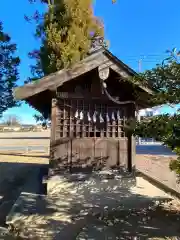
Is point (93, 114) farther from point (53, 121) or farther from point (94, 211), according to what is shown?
point (94, 211)

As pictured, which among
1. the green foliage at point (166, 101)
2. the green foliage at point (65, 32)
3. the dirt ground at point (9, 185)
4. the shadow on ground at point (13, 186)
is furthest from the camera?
the green foliage at point (65, 32)

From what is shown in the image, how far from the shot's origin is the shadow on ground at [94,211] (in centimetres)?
463

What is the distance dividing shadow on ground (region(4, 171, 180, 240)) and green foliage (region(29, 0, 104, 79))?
6.80 metres

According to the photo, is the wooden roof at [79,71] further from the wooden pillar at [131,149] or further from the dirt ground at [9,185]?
the dirt ground at [9,185]

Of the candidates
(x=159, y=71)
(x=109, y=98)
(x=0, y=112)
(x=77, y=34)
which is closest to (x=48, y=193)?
(x=109, y=98)

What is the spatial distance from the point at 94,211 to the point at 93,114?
296 cm

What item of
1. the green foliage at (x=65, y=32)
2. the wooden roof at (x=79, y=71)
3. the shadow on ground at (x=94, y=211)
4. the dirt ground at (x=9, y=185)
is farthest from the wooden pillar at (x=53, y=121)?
the green foliage at (x=65, y=32)

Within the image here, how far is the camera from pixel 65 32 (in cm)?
1242

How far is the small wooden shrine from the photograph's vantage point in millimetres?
6883

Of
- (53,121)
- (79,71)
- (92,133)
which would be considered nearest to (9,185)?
(53,121)

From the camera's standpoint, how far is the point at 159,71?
3.98 metres

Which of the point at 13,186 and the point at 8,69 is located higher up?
the point at 8,69

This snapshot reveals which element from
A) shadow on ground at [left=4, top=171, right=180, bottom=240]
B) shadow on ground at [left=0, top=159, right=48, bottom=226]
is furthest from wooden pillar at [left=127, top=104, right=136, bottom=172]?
shadow on ground at [left=0, top=159, right=48, bottom=226]

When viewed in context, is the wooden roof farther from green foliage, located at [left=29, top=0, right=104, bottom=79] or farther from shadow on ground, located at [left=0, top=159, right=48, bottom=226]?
green foliage, located at [left=29, top=0, right=104, bottom=79]
